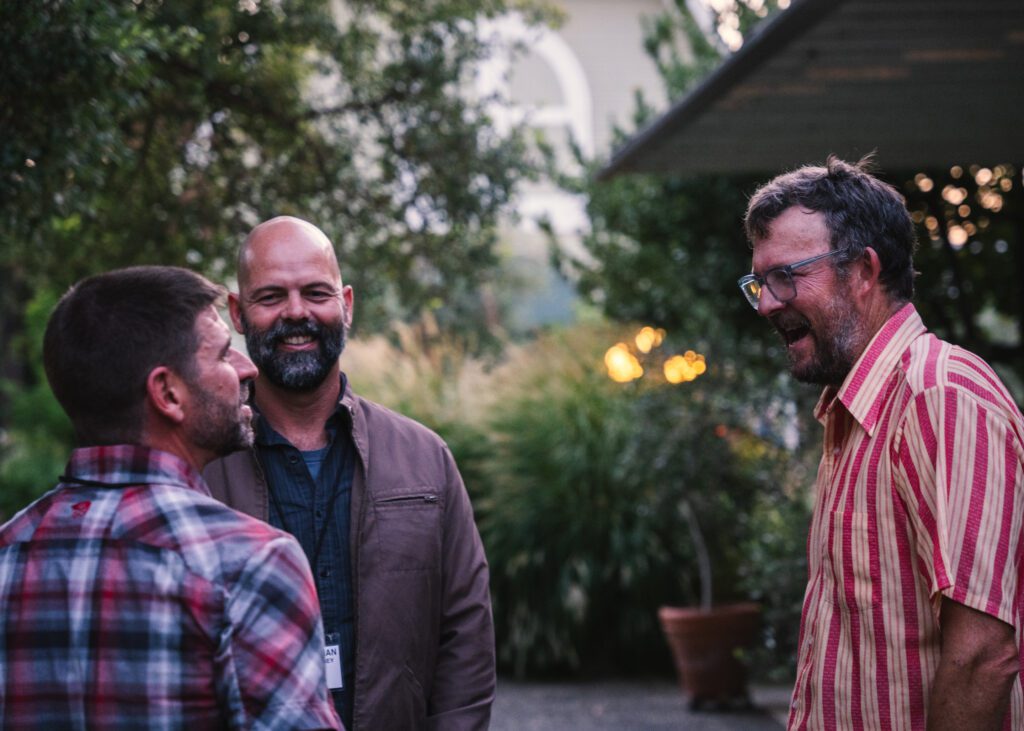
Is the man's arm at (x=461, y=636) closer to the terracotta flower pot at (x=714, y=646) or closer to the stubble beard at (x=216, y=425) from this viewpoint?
the stubble beard at (x=216, y=425)

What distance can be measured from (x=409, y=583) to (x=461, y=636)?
0.70ft

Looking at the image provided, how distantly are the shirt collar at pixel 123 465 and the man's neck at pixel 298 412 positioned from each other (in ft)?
3.95

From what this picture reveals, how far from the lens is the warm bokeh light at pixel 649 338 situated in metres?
9.08

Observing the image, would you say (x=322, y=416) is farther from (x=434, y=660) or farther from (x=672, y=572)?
(x=672, y=572)

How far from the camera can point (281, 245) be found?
3297 millimetres

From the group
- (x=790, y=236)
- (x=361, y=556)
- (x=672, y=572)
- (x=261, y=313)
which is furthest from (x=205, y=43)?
(x=672, y=572)

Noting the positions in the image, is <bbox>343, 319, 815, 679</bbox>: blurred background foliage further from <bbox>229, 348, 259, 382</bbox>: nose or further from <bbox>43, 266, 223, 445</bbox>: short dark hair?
<bbox>43, 266, 223, 445</bbox>: short dark hair

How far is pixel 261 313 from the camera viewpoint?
3.27 metres

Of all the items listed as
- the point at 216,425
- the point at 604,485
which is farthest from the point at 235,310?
the point at 604,485

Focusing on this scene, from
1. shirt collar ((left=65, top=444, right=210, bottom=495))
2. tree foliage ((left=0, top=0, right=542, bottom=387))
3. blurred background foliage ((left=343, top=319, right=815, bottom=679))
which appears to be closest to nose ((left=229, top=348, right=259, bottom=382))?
shirt collar ((left=65, top=444, right=210, bottom=495))

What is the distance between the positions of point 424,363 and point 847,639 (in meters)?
10.5

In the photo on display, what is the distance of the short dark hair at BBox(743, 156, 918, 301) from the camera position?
268cm

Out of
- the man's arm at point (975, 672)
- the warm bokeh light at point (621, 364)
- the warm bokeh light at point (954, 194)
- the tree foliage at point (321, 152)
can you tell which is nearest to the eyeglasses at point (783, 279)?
the man's arm at point (975, 672)

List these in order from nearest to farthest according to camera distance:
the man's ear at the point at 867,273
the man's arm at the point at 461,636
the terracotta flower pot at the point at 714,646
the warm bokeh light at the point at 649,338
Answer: the man's ear at the point at 867,273, the man's arm at the point at 461,636, the terracotta flower pot at the point at 714,646, the warm bokeh light at the point at 649,338
